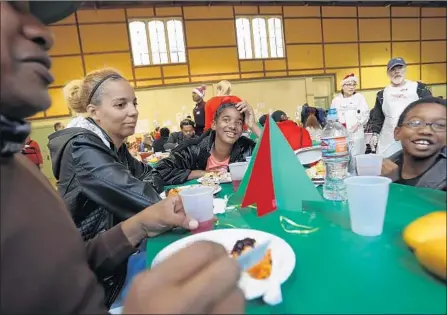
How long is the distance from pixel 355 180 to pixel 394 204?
0.22 m

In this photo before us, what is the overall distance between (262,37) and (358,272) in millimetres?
11438

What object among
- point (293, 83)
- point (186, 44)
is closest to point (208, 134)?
point (186, 44)

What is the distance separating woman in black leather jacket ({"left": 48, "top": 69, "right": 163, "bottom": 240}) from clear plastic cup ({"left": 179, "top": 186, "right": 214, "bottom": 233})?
28cm

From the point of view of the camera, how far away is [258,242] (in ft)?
2.59

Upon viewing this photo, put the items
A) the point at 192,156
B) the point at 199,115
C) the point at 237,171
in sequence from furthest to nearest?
the point at 199,115 → the point at 192,156 → the point at 237,171

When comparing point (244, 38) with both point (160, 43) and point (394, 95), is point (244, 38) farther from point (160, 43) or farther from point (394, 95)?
point (394, 95)

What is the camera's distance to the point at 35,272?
52 centimetres

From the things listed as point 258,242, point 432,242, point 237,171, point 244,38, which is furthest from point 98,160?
point 244,38

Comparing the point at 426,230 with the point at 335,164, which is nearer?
the point at 426,230

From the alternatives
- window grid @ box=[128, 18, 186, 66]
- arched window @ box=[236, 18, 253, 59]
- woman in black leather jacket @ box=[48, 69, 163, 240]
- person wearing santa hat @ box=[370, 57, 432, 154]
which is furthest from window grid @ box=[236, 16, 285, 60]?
woman in black leather jacket @ box=[48, 69, 163, 240]

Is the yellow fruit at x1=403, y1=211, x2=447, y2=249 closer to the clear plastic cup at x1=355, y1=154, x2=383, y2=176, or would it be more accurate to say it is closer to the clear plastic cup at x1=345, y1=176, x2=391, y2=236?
the clear plastic cup at x1=345, y1=176, x2=391, y2=236

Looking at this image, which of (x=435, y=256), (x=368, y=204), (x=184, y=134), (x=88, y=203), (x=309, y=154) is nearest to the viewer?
(x=435, y=256)

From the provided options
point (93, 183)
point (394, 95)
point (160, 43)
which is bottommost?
point (93, 183)

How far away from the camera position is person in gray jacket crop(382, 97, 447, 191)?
0.85m
